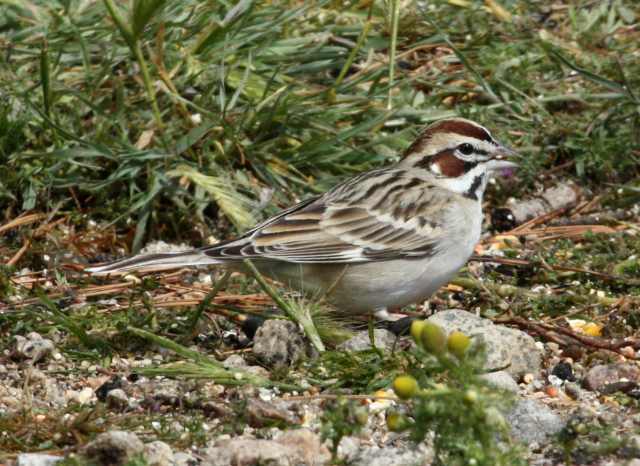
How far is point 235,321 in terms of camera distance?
4.79 metres

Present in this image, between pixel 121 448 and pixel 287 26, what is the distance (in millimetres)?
3282

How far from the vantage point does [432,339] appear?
283 centimetres

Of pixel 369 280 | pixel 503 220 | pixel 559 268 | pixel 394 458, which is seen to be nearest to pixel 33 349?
pixel 369 280

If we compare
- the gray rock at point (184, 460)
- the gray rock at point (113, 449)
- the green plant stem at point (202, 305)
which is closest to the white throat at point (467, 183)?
the green plant stem at point (202, 305)

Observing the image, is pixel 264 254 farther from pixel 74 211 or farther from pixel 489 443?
pixel 489 443

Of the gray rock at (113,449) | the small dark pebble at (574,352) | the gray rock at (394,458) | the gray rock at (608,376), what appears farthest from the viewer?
the small dark pebble at (574,352)

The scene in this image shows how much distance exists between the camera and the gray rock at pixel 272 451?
11.0 feet

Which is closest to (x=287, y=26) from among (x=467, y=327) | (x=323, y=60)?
(x=323, y=60)

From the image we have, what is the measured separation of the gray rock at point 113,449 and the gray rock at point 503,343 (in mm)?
1389

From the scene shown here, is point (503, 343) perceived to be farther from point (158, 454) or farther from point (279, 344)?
point (158, 454)

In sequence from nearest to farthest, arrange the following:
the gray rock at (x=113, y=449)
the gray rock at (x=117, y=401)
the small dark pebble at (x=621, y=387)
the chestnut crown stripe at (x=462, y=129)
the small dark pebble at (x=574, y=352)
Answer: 1. the gray rock at (x=113, y=449)
2. the gray rock at (x=117, y=401)
3. the small dark pebble at (x=621, y=387)
4. the small dark pebble at (x=574, y=352)
5. the chestnut crown stripe at (x=462, y=129)

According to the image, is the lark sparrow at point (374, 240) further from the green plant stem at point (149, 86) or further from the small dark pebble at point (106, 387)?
the green plant stem at point (149, 86)

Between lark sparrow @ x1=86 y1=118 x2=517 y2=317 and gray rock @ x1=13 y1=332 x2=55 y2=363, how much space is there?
1.02ft

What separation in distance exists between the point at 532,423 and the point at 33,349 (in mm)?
1719
